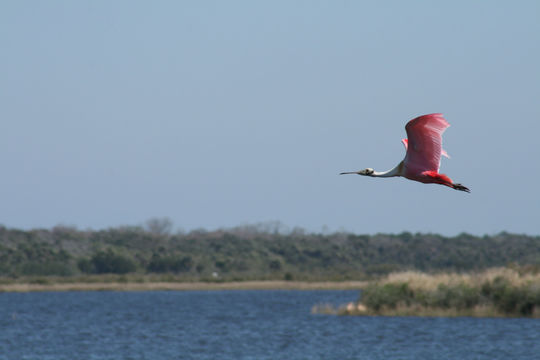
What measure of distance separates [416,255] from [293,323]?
9550 centimetres

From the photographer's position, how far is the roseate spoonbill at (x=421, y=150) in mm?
9570

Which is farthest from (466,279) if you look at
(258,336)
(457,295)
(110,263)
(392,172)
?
(110,263)

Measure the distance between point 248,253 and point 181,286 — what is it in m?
46.0

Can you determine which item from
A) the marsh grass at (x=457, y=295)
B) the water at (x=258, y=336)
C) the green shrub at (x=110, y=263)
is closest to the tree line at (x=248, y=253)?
the green shrub at (x=110, y=263)

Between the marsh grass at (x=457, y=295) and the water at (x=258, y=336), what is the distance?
2.02 metres

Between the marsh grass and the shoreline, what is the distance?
50.1 meters

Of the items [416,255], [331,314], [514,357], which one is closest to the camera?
[514,357]

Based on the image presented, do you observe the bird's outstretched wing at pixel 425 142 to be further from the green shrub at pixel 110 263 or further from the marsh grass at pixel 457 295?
the green shrub at pixel 110 263

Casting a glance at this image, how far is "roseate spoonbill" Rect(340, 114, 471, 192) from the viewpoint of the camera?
377 inches

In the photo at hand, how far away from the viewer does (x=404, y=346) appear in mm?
65000

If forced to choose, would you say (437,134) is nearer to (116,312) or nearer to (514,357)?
(514,357)

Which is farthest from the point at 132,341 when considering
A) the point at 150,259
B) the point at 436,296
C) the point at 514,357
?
the point at 150,259

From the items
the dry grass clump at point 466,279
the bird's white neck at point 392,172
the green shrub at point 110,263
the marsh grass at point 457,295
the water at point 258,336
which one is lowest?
the water at point 258,336

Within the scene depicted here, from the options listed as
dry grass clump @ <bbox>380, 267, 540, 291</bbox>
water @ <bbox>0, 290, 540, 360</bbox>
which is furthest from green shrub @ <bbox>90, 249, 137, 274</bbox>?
dry grass clump @ <bbox>380, 267, 540, 291</bbox>
